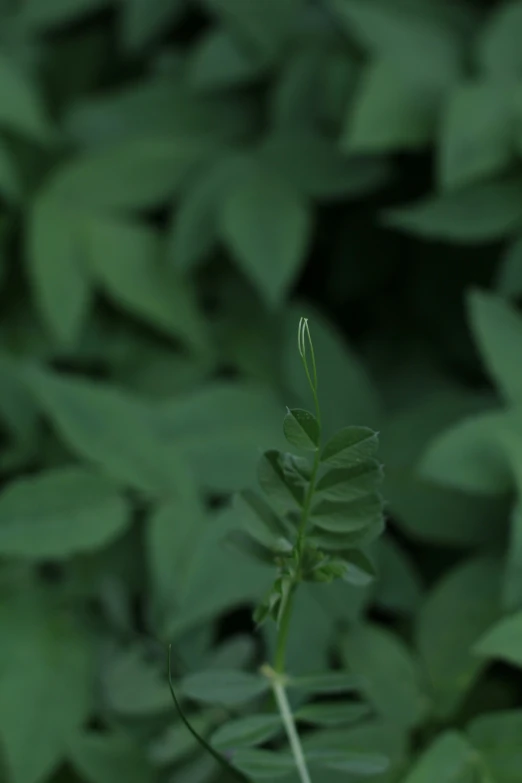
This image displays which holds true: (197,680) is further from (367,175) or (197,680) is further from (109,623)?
(367,175)

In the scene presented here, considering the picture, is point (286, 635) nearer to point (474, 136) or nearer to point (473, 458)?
point (473, 458)

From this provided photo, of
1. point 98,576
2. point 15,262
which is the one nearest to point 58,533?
point 98,576

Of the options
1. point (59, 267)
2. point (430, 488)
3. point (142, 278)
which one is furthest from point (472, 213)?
point (59, 267)

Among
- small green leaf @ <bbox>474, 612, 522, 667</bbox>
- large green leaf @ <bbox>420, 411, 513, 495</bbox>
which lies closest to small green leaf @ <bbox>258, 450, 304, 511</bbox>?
small green leaf @ <bbox>474, 612, 522, 667</bbox>

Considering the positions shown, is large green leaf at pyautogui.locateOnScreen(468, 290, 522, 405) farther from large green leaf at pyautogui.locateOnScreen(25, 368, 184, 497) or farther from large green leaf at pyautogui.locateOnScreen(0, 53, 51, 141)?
large green leaf at pyautogui.locateOnScreen(0, 53, 51, 141)

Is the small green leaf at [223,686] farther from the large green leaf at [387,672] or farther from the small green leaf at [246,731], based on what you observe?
the large green leaf at [387,672]

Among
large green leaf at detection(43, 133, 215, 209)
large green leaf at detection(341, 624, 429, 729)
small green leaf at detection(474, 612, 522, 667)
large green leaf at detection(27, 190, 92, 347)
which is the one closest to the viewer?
small green leaf at detection(474, 612, 522, 667)
